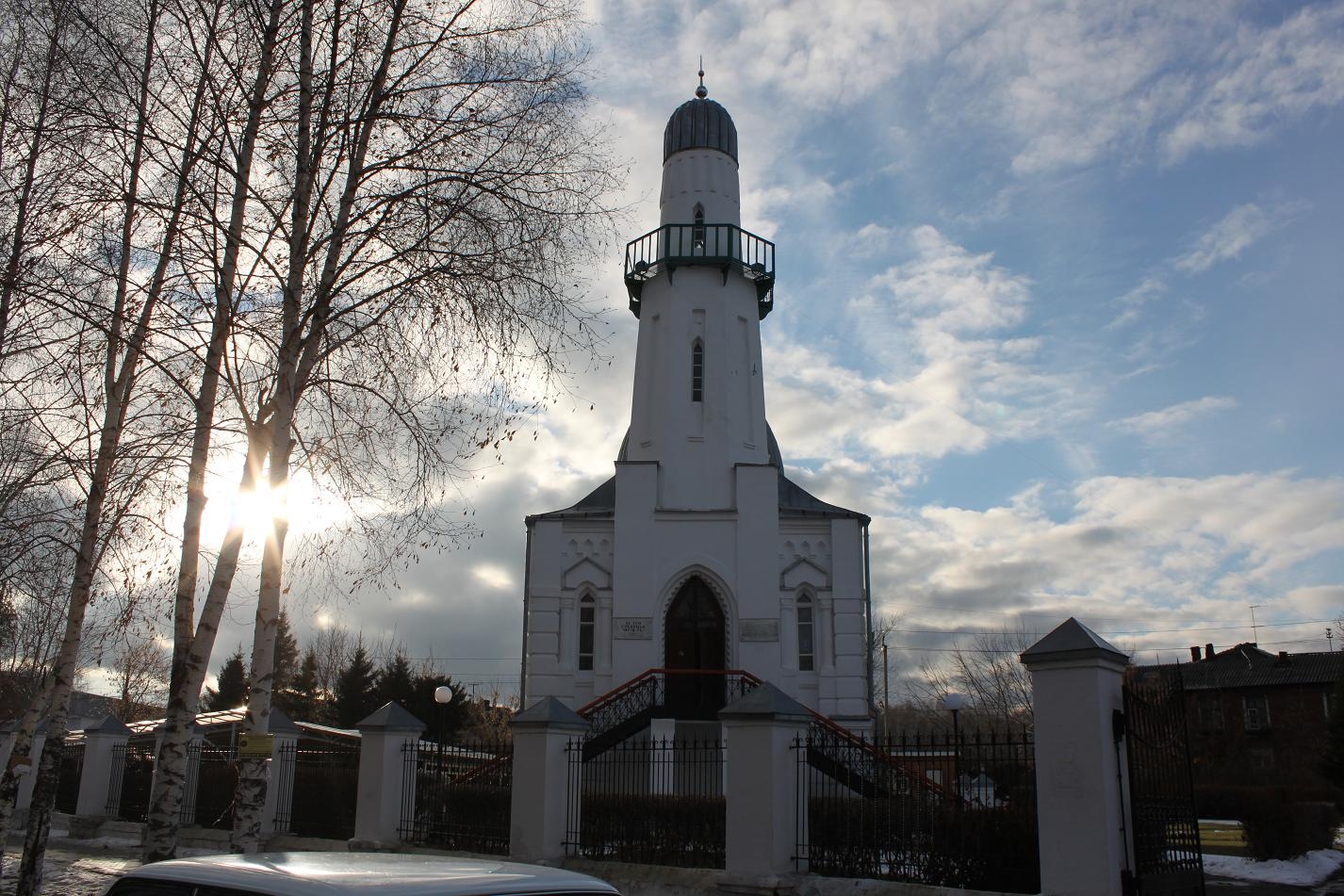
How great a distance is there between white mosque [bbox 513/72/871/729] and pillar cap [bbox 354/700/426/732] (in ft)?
23.6

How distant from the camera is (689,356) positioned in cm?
2703

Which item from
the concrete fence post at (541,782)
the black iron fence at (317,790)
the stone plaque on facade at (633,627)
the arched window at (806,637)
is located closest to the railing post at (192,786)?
the black iron fence at (317,790)

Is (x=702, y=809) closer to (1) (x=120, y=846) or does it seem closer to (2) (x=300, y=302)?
(2) (x=300, y=302)

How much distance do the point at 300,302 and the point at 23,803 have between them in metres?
18.7

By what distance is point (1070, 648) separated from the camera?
31.1ft

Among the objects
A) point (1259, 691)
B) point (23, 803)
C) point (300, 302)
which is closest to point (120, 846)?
point (23, 803)

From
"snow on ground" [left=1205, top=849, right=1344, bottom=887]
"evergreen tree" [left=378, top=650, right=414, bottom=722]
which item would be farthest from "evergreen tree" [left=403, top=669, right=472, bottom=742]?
"snow on ground" [left=1205, top=849, right=1344, bottom=887]

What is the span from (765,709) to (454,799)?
Answer: 601 centimetres

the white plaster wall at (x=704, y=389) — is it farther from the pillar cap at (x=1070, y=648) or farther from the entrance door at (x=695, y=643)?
the pillar cap at (x=1070, y=648)

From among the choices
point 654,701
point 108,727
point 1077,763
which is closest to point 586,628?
point 654,701

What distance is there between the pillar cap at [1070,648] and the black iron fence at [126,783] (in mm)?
18347

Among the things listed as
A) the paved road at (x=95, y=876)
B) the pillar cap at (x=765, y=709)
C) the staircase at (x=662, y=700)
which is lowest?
the paved road at (x=95, y=876)

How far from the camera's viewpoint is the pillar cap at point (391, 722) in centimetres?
1584

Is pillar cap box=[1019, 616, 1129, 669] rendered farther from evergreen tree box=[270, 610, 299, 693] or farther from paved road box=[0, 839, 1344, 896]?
evergreen tree box=[270, 610, 299, 693]
